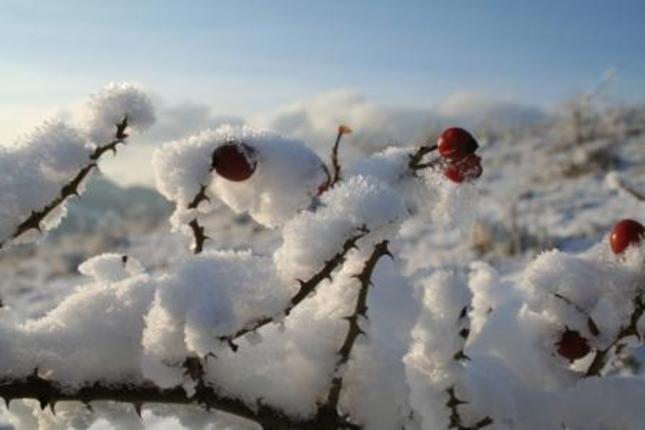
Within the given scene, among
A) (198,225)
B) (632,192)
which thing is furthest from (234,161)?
(632,192)

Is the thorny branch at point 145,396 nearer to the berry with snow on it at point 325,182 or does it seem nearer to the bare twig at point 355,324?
the bare twig at point 355,324

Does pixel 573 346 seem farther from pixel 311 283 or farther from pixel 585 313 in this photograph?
pixel 311 283

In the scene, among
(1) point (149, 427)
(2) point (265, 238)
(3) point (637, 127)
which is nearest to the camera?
(1) point (149, 427)

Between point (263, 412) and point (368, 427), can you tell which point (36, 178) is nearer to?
point (263, 412)

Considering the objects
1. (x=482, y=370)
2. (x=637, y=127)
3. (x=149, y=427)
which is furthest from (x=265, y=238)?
(x=482, y=370)

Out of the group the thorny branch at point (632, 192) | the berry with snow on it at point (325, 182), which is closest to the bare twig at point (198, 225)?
the berry with snow on it at point (325, 182)

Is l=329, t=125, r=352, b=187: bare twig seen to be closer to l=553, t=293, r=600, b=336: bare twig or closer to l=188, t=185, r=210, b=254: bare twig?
l=188, t=185, r=210, b=254: bare twig
